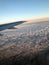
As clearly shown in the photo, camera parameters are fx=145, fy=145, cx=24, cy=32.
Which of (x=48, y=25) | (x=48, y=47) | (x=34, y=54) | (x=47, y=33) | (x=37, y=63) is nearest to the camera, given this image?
(x=37, y=63)

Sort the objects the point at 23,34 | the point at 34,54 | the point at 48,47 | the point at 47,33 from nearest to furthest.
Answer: the point at 34,54, the point at 48,47, the point at 47,33, the point at 23,34

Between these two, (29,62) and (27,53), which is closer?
(29,62)

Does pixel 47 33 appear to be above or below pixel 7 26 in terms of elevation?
below

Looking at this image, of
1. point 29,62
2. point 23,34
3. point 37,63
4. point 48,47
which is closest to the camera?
point 37,63

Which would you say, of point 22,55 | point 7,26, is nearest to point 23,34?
point 7,26

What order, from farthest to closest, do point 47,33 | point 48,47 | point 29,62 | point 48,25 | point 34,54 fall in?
1. point 48,25
2. point 47,33
3. point 48,47
4. point 34,54
5. point 29,62

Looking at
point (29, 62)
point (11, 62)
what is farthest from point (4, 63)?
point (29, 62)

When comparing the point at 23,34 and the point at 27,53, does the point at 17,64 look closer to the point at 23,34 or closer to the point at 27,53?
the point at 27,53

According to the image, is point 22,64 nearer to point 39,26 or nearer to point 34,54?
Answer: point 34,54

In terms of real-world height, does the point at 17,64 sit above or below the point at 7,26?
below
